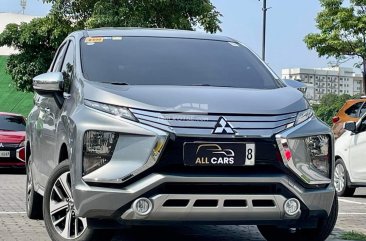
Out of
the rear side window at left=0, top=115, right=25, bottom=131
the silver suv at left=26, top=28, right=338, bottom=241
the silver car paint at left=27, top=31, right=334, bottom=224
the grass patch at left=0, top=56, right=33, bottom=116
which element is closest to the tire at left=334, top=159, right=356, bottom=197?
the silver suv at left=26, top=28, right=338, bottom=241

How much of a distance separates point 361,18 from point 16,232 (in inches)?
994

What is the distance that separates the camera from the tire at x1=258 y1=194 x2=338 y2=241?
5523 millimetres

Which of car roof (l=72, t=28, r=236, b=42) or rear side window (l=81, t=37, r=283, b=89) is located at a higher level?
car roof (l=72, t=28, r=236, b=42)

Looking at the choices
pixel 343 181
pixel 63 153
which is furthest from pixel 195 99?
pixel 343 181

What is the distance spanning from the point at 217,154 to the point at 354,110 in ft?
39.6

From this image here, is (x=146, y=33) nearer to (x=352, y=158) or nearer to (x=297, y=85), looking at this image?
(x=297, y=85)

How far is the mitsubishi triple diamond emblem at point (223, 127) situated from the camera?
4.82m

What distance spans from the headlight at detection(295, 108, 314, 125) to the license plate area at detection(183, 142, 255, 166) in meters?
0.50

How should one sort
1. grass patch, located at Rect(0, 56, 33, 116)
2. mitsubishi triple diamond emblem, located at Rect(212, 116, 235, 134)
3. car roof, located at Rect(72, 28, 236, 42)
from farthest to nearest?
grass patch, located at Rect(0, 56, 33, 116)
car roof, located at Rect(72, 28, 236, 42)
mitsubishi triple diamond emblem, located at Rect(212, 116, 235, 134)

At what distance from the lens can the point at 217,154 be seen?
4785mm

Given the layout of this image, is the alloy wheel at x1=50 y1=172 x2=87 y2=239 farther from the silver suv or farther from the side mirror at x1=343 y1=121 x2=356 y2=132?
the side mirror at x1=343 y1=121 x2=356 y2=132

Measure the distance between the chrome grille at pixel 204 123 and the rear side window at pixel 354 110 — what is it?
37.9 ft

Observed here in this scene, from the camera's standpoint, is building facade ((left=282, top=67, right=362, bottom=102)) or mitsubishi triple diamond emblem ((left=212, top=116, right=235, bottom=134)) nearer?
mitsubishi triple diamond emblem ((left=212, top=116, right=235, bottom=134))

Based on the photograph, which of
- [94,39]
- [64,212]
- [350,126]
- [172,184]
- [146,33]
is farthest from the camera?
[350,126]
